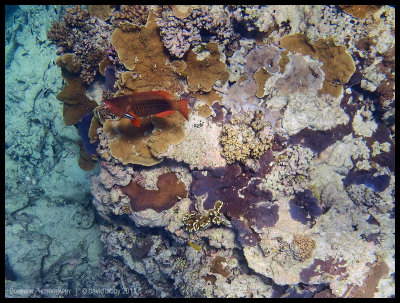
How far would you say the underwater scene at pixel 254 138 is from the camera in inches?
191

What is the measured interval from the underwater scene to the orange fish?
0.94 m

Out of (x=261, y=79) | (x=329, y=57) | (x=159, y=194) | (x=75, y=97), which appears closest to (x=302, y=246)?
(x=159, y=194)

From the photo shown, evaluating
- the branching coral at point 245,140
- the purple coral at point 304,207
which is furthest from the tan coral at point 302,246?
the branching coral at point 245,140

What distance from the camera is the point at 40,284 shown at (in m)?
8.57

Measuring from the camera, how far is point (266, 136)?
480 centimetres

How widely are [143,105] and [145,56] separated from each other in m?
1.54

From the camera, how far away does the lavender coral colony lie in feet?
15.9

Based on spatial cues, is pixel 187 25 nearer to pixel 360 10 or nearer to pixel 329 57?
pixel 329 57

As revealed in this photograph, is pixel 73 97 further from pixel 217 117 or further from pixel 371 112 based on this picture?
pixel 371 112

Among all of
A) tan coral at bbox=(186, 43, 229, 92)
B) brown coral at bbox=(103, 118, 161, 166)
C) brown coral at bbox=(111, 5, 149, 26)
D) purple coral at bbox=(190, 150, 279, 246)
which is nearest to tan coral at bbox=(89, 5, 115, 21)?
brown coral at bbox=(111, 5, 149, 26)

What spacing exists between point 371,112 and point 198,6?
441 centimetres

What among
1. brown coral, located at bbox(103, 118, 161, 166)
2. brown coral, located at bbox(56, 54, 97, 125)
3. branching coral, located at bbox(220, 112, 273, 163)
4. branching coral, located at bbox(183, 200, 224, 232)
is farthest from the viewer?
brown coral, located at bbox(56, 54, 97, 125)

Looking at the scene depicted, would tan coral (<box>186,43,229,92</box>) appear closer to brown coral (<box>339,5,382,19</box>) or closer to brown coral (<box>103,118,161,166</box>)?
brown coral (<box>103,118,161,166</box>)

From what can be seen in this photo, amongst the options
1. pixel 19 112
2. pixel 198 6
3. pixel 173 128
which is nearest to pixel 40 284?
pixel 19 112
